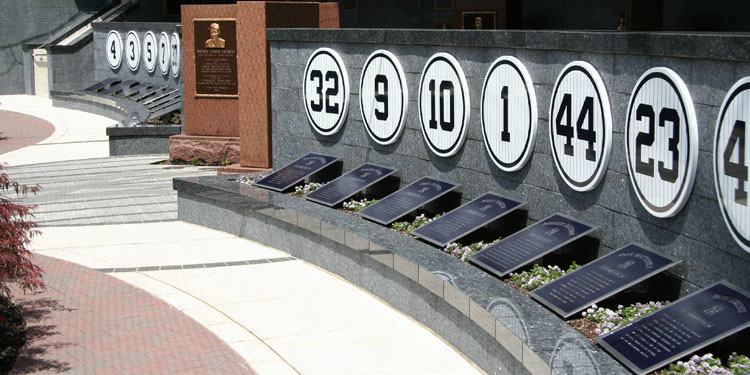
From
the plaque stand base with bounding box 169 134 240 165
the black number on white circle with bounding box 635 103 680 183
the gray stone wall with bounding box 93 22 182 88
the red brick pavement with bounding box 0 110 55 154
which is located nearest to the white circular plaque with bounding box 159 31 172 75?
the gray stone wall with bounding box 93 22 182 88

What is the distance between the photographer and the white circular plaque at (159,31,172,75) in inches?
1128

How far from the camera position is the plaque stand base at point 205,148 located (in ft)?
63.9

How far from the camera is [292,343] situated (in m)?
8.84

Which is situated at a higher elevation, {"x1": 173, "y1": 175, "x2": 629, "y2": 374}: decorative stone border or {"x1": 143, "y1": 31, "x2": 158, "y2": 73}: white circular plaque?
{"x1": 143, "y1": 31, "x2": 158, "y2": 73}: white circular plaque

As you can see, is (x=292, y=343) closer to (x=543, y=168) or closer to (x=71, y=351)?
(x=71, y=351)

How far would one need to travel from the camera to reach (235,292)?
34.9ft

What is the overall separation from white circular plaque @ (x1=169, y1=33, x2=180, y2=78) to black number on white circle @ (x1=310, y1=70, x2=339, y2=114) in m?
13.5

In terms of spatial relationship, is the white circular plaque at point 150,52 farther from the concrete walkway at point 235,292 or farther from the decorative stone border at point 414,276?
the decorative stone border at point 414,276

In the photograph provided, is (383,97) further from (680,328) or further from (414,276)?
(680,328)

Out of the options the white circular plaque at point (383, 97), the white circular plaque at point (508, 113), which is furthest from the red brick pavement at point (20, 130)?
the white circular plaque at point (508, 113)

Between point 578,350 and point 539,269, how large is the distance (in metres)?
1.99

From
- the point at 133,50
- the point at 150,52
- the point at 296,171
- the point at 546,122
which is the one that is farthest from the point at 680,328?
the point at 133,50

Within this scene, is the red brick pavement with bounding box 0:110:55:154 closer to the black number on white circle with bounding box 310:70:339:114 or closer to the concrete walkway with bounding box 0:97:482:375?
the concrete walkway with bounding box 0:97:482:375

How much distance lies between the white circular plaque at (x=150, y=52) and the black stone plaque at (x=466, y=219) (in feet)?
Answer: 70.3
